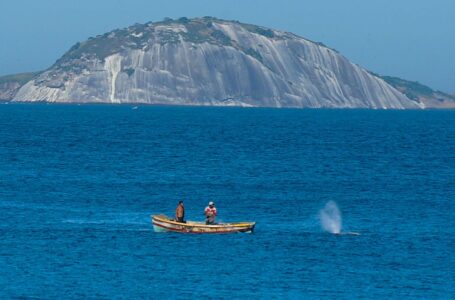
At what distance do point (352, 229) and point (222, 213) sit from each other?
9924 millimetres

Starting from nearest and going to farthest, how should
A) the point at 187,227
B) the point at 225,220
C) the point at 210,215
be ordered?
1. the point at 187,227
2. the point at 210,215
3. the point at 225,220

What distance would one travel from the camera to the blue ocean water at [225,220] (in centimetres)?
4812

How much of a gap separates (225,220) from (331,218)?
6311mm

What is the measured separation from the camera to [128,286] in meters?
47.0

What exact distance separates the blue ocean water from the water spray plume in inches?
25.8

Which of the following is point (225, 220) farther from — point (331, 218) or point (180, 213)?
point (331, 218)

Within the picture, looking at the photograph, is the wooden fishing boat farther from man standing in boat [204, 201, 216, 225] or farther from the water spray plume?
the water spray plume

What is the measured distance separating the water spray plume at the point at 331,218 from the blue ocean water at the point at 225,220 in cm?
66

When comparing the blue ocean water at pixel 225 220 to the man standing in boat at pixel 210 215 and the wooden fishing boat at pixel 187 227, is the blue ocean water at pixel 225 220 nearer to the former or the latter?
the wooden fishing boat at pixel 187 227

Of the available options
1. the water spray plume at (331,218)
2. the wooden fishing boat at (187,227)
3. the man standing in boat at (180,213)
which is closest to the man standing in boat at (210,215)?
the wooden fishing boat at (187,227)

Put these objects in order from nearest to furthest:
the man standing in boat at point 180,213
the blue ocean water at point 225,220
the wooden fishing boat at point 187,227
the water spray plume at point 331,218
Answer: the blue ocean water at point 225,220
the wooden fishing boat at point 187,227
the man standing in boat at point 180,213
the water spray plume at point 331,218

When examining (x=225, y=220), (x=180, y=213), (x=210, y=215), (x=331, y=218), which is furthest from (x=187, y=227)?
(x=331, y=218)

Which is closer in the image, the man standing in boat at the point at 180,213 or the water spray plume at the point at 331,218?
the man standing in boat at the point at 180,213

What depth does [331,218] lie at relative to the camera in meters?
67.9
